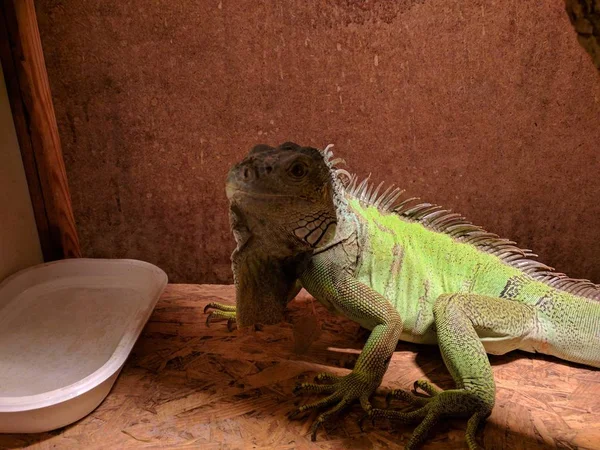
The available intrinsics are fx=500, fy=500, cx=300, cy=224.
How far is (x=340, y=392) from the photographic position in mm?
2062

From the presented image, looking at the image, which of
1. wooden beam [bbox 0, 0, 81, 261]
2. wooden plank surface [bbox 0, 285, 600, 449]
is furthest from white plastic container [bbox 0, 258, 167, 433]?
wooden beam [bbox 0, 0, 81, 261]

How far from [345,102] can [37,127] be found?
1.71 meters

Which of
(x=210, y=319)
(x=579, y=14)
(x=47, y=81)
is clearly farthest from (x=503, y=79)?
(x=47, y=81)

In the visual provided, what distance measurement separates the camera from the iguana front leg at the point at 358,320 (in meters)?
2.05

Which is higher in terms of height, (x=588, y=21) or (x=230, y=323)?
(x=588, y=21)

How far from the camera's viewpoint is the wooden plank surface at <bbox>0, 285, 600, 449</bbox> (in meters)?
1.92

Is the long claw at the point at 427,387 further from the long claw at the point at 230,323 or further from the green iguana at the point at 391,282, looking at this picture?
the long claw at the point at 230,323

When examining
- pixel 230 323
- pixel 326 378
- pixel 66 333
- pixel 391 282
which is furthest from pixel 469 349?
pixel 66 333

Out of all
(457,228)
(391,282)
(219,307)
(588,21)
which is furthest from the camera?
(219,307)

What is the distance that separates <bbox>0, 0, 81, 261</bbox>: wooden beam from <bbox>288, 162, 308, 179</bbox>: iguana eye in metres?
1.67

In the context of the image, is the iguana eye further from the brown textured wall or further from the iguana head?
the brown textured wall

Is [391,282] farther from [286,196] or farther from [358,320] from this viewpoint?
→ [286,196]

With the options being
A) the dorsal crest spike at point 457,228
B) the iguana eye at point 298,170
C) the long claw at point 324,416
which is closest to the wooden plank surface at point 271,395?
the long claw at point 324,416

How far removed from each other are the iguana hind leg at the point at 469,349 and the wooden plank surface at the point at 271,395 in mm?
66
